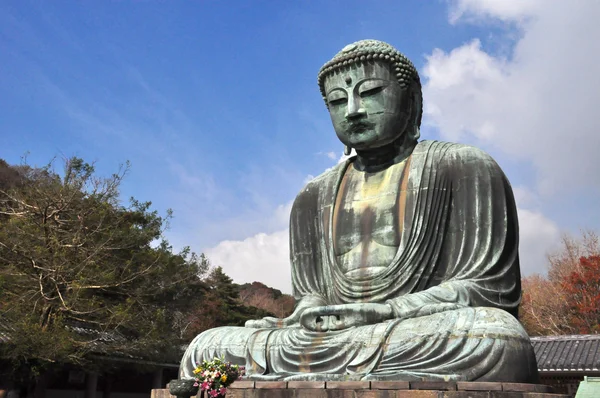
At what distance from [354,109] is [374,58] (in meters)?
0.67

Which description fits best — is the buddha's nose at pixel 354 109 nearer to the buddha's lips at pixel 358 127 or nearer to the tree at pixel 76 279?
the buddha's lips at pixel 358 127

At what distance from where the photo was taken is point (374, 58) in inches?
288

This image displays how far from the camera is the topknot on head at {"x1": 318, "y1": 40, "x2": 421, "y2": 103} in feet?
24.0

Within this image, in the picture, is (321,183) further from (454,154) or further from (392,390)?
(392,390)

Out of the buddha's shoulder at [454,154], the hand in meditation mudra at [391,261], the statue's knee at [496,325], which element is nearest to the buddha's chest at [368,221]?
the hand in meditation mudra at [391,261]

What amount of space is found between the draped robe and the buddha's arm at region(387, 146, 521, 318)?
11mm

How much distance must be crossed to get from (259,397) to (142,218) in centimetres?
1534

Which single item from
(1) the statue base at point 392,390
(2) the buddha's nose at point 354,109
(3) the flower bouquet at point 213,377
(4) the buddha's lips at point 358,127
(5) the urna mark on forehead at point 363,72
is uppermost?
(5) the urna mark on forehead at point 363,72

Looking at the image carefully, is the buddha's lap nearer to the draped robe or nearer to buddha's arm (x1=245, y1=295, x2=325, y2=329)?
the draped robe

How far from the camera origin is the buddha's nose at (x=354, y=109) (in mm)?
7246

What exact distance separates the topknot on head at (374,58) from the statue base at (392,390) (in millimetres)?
3881

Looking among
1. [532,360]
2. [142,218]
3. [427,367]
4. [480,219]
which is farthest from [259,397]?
[142,218]

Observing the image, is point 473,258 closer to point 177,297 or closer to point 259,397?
point 259,397

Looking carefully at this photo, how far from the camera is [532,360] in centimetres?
529
